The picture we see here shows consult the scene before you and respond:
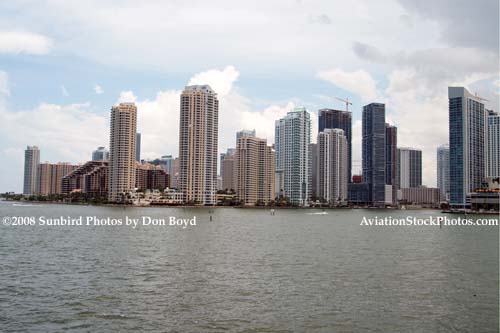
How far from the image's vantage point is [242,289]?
39250 millimetres

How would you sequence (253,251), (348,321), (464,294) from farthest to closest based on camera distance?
(253,251) < (464,294) < (348,321)

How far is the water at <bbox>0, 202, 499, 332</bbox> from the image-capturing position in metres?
30.3

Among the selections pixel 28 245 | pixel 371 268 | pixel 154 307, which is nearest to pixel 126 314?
pixel 154 307

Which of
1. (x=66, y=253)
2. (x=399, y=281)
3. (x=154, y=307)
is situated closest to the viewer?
(x=154, y=307)

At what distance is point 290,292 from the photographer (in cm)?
3816

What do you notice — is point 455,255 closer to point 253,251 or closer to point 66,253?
point 253,251

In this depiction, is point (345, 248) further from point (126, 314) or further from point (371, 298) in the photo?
point (126, 314)

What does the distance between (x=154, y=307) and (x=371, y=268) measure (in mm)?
25372

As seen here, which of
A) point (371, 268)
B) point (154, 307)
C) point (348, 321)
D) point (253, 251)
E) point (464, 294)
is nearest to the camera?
point (348, 321)

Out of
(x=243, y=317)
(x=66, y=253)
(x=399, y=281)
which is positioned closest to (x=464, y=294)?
(x=399, y=281)

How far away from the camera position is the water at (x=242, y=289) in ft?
99.5

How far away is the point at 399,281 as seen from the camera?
4375cm

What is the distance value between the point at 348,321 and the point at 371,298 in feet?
20.6

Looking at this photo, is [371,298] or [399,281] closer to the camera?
[371,298]
